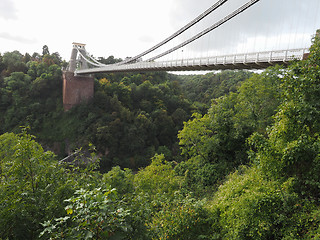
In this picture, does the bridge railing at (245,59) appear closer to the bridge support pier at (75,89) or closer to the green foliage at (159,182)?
the green foliage at (159,182)

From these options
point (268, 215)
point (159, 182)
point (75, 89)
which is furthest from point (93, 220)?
point (75, 89)

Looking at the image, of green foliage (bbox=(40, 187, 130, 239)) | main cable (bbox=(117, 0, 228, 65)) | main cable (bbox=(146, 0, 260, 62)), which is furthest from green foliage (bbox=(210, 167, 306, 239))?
main cable (bbox=(117, 0, 228, 65))

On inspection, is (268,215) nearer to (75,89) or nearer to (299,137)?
(299,137)

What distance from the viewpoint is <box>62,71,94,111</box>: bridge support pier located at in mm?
29375

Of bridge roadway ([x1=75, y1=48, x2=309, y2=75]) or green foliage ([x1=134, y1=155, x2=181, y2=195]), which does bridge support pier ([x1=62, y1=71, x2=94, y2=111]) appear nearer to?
bridge roadway ([x1=75, y1=48, x2=309, y2=75])

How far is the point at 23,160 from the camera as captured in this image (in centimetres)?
307

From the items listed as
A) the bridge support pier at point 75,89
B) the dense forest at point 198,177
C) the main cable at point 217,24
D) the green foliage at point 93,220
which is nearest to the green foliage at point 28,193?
the dense forest at point 198,177

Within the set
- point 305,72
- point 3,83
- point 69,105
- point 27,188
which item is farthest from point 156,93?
point 27,188

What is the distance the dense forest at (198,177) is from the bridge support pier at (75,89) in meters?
5.24

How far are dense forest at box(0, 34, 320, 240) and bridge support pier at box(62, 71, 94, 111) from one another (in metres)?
5.24

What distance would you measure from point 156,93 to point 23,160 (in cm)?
3334

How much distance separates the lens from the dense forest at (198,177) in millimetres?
2525

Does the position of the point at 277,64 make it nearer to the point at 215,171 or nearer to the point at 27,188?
the point at 215,171

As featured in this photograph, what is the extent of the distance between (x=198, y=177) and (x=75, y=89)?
25.6 m
